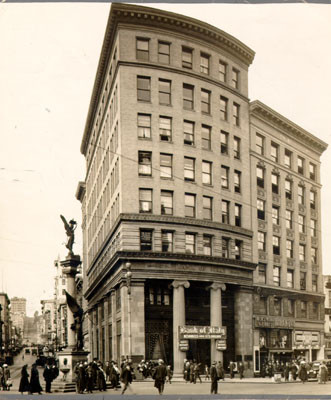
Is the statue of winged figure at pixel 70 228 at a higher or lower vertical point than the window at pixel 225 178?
lower

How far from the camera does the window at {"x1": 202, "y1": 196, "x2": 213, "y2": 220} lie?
64.4 ft

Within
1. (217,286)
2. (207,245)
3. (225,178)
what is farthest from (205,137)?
(217,286)

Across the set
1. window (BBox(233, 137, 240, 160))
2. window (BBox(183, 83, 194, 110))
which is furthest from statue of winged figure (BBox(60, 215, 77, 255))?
window (BBox(233, 137, 240, 160))

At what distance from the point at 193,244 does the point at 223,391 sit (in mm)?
5527

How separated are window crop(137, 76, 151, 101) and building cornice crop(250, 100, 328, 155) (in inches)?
119

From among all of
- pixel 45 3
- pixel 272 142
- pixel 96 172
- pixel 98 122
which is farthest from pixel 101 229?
pixel 45 3

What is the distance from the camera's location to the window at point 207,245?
2020 cm

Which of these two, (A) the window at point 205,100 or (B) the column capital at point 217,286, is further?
(B) the column capital at point 217,286

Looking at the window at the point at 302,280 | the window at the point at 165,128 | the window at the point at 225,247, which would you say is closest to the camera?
the window at the point at 302,280

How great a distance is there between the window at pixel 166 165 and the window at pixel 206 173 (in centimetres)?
99

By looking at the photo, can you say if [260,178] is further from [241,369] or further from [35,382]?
[35,382]

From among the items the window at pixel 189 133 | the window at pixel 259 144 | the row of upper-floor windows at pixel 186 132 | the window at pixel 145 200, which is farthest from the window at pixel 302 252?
the window at pixel 145 200

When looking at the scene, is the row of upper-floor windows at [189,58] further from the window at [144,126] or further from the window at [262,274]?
the window at [262,274]

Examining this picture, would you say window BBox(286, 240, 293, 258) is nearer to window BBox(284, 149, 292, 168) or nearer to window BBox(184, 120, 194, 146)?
window BBox(284, 149, 292, 168)
